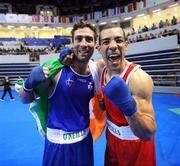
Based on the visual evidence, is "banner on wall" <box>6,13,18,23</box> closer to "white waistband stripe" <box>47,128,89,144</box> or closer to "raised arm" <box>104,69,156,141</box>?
"white waistband stripe" <box>47,128,89,144</box>

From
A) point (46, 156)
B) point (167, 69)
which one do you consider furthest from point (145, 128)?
point (167, 69)

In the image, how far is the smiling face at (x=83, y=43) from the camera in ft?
8.21

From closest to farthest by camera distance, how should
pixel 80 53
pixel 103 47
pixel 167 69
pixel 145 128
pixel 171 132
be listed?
pixel 145 128 → pixel 103 47 → pixel 80 53 → pixel 171 132 → pixel 167 69

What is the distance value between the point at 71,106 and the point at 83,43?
0.58 m

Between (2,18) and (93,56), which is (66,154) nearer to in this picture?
(93,56)

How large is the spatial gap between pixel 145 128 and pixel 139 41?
651 inches

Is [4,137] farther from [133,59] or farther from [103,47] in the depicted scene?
[133,59]

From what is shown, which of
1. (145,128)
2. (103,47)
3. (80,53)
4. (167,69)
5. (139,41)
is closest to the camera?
(145,128)

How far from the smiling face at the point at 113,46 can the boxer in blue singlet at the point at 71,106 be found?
0.22 meters

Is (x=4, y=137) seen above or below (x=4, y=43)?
below

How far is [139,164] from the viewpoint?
240 centimetres

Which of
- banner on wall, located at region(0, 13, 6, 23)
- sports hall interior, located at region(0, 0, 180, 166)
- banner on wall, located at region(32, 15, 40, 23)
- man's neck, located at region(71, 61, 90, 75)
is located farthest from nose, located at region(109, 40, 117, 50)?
banner on wall, located at region(32, 15, 40, 23)

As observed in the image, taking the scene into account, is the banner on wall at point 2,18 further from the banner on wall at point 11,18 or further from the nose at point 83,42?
the nose at point 83,42

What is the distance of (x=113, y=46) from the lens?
2.28 meters
